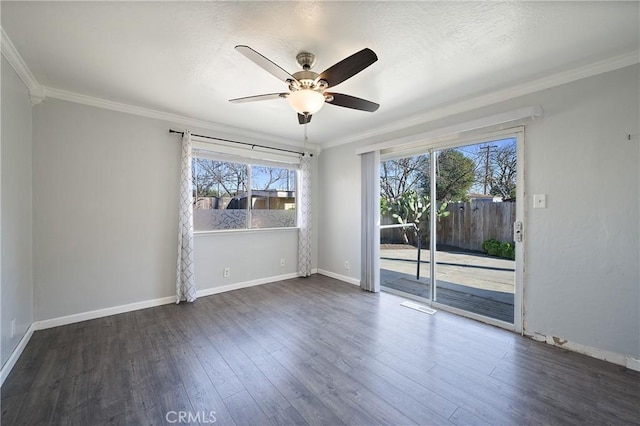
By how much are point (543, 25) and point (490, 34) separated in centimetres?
30

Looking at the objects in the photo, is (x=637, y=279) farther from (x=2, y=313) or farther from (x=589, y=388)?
(x=2, y=313)

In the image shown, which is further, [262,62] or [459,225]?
[459,225]

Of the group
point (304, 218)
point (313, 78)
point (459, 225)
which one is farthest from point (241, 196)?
point (459, 225)

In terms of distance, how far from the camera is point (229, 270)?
3.91 meters

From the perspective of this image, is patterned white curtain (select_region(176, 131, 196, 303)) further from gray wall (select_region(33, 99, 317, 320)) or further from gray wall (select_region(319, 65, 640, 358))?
gray wall (select_region(319, 65, 640, 358))

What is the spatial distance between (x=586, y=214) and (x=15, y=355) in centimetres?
Answer: 491

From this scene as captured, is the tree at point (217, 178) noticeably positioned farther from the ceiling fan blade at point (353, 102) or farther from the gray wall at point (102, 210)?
the ceiling fan blade at point (353, 102)

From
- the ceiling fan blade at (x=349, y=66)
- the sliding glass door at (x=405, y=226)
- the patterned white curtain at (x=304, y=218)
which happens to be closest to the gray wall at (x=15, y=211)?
the ceiling fan blade at (x=349, y=66)

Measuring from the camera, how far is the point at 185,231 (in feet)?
11.1

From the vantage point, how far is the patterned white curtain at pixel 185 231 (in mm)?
3367

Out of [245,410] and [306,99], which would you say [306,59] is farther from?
[245,410]

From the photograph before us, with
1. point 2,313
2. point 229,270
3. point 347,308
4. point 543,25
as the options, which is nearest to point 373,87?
point 543,25

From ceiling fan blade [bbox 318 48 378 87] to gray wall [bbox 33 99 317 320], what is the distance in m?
2.52

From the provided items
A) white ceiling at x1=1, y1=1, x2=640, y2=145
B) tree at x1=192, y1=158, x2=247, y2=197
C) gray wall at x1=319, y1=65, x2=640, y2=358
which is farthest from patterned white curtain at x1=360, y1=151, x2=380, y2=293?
tree at x1=192, y1=158, x2=247, y2=197
